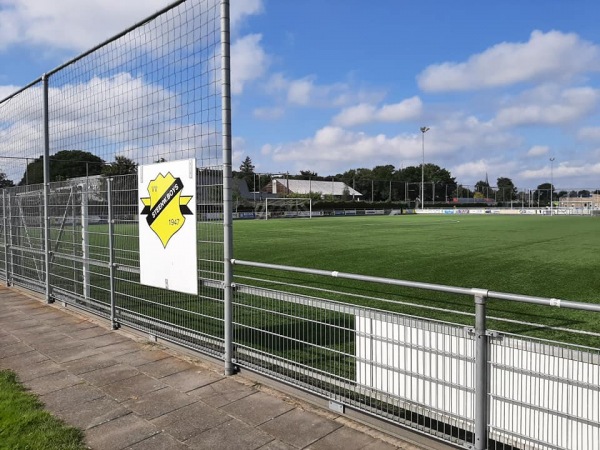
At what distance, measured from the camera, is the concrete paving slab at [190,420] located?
11.4 feet

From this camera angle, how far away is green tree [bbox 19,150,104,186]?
6895 mm

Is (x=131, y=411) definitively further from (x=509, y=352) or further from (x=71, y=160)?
(x=71, y=160)

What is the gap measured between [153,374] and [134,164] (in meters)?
2.62

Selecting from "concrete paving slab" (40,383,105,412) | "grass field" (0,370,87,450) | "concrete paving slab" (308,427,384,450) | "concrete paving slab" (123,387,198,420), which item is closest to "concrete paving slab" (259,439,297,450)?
"concrete paving slab" (308,427,384,450)

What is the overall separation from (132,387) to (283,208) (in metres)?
59.2

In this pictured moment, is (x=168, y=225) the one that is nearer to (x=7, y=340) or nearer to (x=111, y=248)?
(x=111, y=248)

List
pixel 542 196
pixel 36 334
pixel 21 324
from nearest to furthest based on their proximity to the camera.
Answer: pixel 36 334 → pixel 21 324 → pixel 542 196

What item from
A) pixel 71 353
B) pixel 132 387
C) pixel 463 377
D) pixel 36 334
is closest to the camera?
pixel 463 377

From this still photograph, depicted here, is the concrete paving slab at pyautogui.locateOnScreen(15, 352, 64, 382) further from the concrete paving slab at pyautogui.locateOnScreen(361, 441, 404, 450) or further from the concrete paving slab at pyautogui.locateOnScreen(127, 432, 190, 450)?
the concrete paving slab at pyautogui.locateOnScreen(361, 441, 404, 450)

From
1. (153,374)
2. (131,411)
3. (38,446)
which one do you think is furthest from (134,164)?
(38,446)

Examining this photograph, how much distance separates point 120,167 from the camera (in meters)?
6.21

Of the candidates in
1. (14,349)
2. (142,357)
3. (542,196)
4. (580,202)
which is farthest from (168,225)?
(542,196)

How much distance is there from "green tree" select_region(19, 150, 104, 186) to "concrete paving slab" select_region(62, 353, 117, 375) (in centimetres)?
280

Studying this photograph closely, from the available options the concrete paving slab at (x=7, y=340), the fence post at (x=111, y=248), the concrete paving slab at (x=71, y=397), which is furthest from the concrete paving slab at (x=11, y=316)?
the concrete paving slab at (x=71, y=397)
